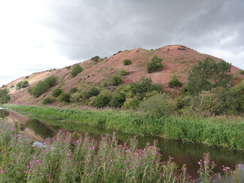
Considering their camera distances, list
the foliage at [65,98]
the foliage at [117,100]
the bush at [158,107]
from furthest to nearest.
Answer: the foliage at [65,98] < the foliage at [117,100] < the bush at [158,107]

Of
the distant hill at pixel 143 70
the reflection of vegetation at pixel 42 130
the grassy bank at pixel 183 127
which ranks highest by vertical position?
the distant hill at pixel 143 70

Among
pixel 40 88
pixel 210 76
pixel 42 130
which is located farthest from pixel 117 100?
pixel 40 88

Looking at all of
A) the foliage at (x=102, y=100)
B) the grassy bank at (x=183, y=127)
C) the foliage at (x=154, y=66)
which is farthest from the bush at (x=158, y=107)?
the foliage at (x=154, y=66)

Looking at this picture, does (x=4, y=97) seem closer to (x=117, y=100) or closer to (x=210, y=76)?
(x=117, y=100)

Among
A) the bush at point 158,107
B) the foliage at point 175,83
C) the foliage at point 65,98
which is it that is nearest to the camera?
the bush at point 158,107

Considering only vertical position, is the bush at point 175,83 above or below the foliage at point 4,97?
above

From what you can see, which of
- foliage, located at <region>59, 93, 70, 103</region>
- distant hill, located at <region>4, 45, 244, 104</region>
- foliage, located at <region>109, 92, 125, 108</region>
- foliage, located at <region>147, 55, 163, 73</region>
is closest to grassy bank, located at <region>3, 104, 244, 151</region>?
foliage, located at <region>109, 92, 125, 108</region>

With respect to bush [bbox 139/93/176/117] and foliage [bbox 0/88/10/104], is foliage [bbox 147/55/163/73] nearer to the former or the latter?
bush [bbox 139/93/176/117]

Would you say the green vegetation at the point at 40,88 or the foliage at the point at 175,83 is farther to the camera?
the green vegetation at the point at 40,88

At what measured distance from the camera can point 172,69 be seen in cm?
3825

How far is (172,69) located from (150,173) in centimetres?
3596

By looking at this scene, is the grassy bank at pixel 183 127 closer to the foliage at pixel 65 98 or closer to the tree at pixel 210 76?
the tree at pixel 210 76

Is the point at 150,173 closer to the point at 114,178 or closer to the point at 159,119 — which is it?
the point at 114,178

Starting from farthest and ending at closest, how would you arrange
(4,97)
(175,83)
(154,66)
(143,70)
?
(4,97) → (143,70) → (154,66) → (175,83)
